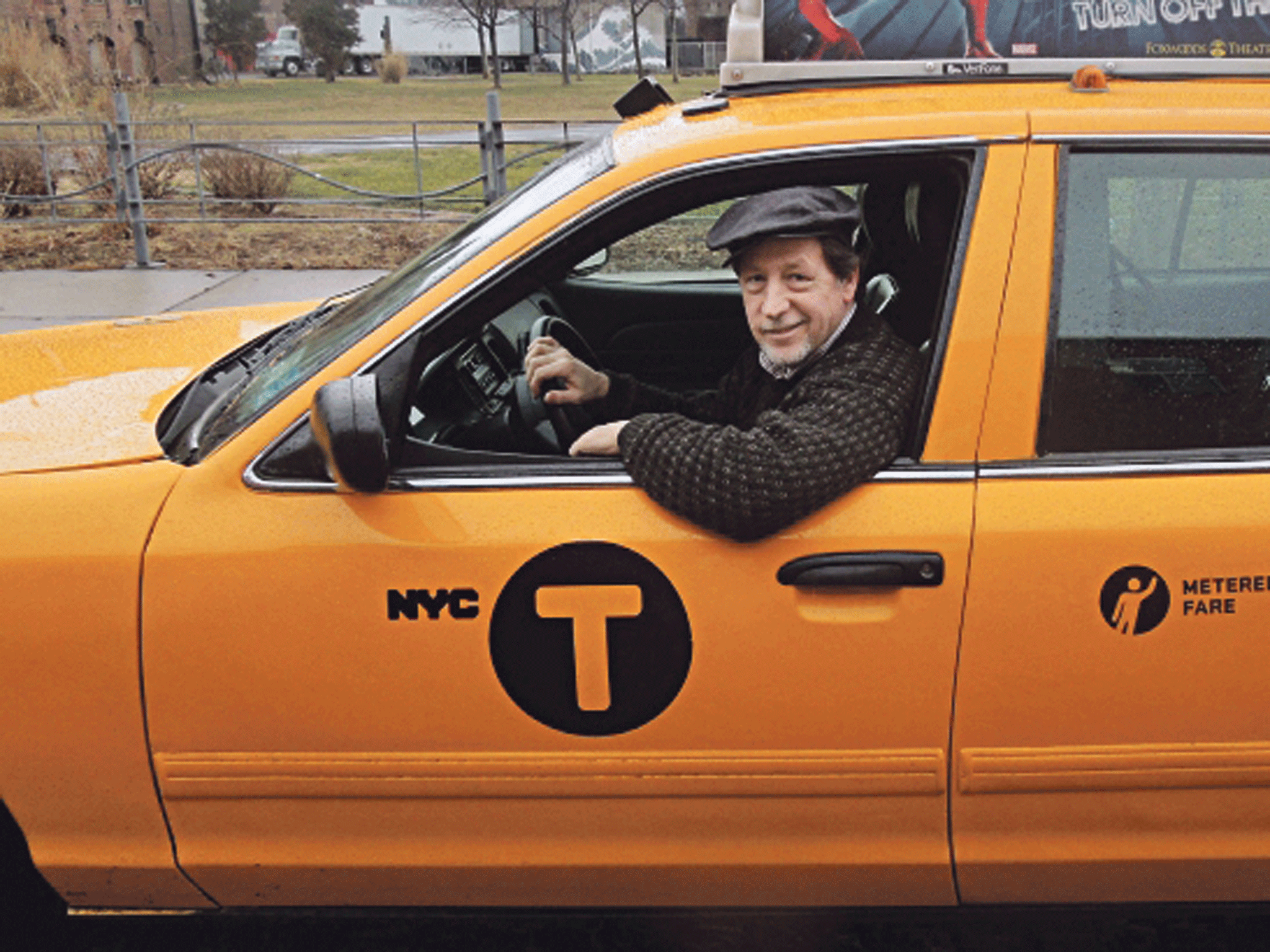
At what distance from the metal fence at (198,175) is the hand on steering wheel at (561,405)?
23.4 ft

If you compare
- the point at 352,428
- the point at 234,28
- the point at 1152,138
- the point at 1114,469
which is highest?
the point at 234,28

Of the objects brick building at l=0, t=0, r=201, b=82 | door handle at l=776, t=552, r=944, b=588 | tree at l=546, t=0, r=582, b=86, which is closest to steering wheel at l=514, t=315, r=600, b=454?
door handle at l=776, t=552, r=944, b=588

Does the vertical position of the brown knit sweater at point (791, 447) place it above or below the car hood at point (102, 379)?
above

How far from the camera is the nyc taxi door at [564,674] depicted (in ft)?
6.48

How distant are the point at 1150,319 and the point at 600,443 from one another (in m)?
0.99

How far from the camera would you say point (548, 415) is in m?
2.66

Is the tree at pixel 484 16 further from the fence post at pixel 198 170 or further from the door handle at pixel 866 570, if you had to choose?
the door handle at pixel 866 570

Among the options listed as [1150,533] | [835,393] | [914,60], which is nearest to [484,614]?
[835,393]

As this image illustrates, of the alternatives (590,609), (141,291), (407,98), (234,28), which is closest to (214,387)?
(590,609)

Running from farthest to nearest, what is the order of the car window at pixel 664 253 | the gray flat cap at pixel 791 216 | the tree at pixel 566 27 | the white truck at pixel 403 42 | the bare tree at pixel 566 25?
the white truck at pixel 403 42 → the bare tree at pixel 566 25 → the tree at pixel 566 27 → the car window at pixel 664 253 → the gray flat cap at pixel 791 216

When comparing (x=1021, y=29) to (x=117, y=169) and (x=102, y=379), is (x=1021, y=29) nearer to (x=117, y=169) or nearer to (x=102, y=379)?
(x=102, y=379)

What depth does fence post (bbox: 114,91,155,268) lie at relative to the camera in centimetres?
1016

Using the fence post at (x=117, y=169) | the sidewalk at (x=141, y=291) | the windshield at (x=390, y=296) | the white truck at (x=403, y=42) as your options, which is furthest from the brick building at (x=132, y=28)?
the windshield at (x=390, y=296)

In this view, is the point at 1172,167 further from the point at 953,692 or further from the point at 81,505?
the point at 81,505
